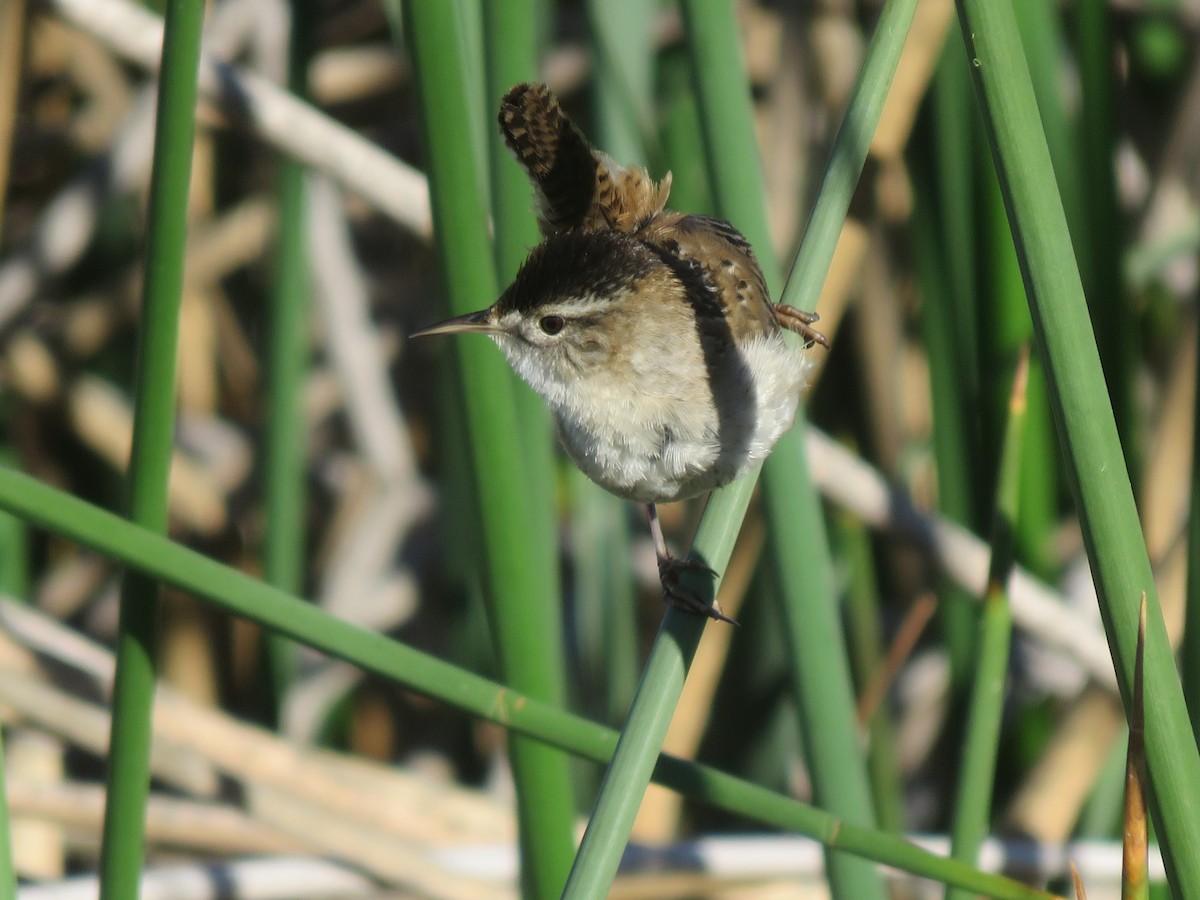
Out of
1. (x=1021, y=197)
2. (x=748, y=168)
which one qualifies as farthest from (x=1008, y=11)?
(x=748, y=168)

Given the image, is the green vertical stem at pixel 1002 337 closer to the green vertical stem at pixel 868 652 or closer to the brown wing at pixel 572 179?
the green vertical stem at pixel 868 652

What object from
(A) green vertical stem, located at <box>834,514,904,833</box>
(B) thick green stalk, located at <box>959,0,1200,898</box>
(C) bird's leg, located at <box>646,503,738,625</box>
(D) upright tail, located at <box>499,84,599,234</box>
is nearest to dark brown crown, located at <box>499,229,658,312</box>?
(D) upright tail, located at <box>499,84,599,234</box>

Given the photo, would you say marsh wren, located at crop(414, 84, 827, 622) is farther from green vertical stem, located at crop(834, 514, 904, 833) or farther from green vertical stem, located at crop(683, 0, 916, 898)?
green vertical stem, located at crop(834, 514, 904, 833)

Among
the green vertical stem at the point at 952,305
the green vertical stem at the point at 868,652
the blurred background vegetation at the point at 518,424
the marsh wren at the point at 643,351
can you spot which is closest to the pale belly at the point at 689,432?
the marsh wren at the point at 643,351

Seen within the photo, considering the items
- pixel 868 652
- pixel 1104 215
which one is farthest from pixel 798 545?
pixel 868 652

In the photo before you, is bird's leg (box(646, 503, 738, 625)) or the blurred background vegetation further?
the blurred background vegetation

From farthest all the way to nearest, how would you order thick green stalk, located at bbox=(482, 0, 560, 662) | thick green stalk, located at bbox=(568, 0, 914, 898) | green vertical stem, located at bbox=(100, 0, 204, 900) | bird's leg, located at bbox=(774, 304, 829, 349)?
1. bird's leg, located at bbox=(774, 304, 829, 349)
2. thick green stalk, located at bbox=(482, 0, 560, 662)
3. thick green stalk, located at bbox=(568, 0, 914, 898)
4. green vertical stem, located at bbox=(100, 0, 204, 900)

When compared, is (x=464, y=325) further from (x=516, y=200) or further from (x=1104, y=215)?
(x=1104, y=215)
